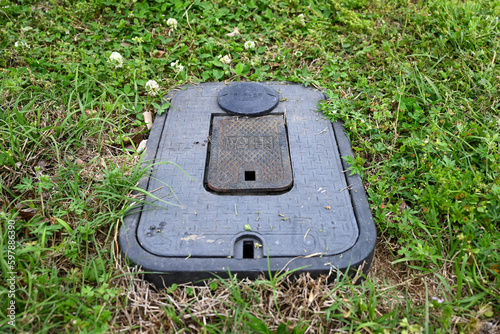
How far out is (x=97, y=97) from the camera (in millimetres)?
2539

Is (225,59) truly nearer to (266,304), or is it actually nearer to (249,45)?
(249,45)

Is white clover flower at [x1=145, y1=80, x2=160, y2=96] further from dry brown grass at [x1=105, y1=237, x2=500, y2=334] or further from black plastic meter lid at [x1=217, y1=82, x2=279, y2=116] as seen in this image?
dry brown grass at [x1=105, y1=237, x2=500, y2=334]

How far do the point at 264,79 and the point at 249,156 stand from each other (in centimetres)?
92

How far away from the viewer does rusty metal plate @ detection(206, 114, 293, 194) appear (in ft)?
6.48

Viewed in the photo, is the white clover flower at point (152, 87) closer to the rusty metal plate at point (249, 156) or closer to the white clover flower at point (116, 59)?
the white clover flower at point (116, 59)

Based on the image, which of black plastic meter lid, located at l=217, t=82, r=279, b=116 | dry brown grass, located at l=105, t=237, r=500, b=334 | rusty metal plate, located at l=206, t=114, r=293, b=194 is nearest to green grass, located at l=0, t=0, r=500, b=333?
dry brown grass, located at l=105, t=237, r=500, b=334

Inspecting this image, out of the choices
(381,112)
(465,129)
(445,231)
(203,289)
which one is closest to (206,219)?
(203,289)

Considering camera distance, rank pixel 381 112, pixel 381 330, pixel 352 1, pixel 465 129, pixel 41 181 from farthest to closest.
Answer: pixel 352 1, pixel 381 112, pixel 465 129, pixel 41 181, pixel 381 330

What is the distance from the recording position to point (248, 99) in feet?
8.15

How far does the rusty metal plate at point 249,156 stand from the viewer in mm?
1974

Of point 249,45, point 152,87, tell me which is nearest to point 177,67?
point 152,87

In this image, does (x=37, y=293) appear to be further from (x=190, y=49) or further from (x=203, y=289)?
(x=190, y=49)

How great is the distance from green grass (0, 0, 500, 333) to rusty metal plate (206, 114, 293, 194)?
1.28 feet

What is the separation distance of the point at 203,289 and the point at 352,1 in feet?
8.99
